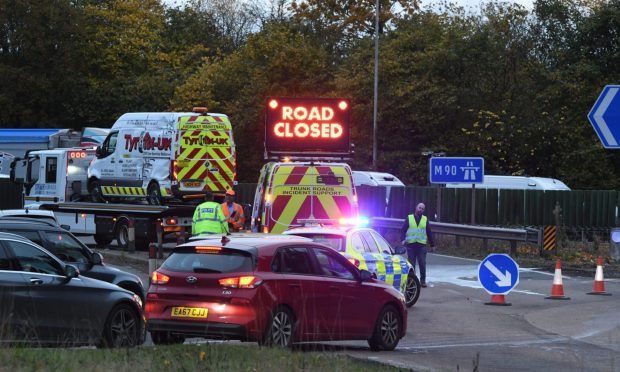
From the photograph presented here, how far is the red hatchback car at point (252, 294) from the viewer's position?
1270 cm

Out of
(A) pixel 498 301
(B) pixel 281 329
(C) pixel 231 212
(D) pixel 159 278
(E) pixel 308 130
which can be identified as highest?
(E) pixel 308 130

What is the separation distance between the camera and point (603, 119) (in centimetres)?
1001

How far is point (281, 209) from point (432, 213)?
20.1 metres

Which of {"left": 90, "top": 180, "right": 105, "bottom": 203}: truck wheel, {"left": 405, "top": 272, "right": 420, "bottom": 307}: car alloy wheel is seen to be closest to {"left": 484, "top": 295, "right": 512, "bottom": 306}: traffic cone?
{"left": 405, "top": 272, "right": 420, "bottom": 307}: car alloy wheel

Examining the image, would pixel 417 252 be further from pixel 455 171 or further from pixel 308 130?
pixel 455 171

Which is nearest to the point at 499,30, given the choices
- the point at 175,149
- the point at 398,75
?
the point at 398,75

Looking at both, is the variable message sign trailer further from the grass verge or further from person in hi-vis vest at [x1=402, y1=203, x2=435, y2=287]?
the grass verge

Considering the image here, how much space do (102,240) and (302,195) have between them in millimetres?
11124

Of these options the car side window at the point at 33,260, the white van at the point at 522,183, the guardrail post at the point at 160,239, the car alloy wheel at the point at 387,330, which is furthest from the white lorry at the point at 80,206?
the car side window at the point at 33,260

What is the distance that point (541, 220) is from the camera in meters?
39.2

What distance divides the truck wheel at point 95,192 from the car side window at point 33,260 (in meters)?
19.7

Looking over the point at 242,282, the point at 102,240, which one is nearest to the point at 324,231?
the point at 242,282

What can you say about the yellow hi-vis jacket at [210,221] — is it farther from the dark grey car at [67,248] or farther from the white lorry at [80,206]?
the white lorry at [80,206]

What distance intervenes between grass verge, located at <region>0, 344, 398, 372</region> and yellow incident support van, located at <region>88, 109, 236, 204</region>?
18.0 metres
